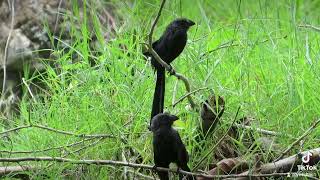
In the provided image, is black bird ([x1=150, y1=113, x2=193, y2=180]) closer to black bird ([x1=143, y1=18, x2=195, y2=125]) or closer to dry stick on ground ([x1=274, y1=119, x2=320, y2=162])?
black bird ([x1=143, y1=18, x2=195, y2=125])

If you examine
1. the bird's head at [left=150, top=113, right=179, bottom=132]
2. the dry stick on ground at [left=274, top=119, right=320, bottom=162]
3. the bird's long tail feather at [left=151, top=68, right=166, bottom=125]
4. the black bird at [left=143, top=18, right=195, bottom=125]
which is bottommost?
the dry stick on ground at [left=274, top=119, right=320, bottom=162]

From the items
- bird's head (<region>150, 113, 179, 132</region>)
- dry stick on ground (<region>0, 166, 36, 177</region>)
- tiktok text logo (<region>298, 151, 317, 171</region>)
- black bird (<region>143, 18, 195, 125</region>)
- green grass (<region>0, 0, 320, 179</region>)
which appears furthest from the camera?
dry stick on ground (<region>0, 166, 36, 177</region>)

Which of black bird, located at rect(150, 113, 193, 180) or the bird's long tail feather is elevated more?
the bird's long tail feather

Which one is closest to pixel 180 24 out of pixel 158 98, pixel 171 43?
pixel 171 43

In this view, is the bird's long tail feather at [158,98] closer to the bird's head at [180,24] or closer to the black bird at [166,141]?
the black bird at [166,141]

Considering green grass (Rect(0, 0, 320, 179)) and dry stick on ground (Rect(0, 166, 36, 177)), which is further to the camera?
dry stick on ground (Rect(0, 166, 36, 177))

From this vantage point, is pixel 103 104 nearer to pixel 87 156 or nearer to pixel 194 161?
pixel 87 156

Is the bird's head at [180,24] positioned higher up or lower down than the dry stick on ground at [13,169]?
higher up

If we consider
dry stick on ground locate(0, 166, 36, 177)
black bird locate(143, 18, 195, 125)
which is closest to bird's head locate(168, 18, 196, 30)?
black bird locate(143, 18, 195, 125)

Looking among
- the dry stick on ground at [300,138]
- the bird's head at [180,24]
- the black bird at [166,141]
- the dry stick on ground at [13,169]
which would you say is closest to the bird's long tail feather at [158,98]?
the black bird at [166,141]

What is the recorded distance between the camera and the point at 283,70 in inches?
107

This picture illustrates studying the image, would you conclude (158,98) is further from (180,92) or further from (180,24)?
(180,92)

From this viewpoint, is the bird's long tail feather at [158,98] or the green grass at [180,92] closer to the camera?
the bird's long tail feather at [158,98]

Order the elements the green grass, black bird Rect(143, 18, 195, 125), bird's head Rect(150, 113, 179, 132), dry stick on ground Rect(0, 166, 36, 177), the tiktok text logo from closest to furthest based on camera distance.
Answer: bird's head Rect(150, 113, 179, 132), the tiktok text logo, black bird Rect(143, 18, 195, 125), the green grass, dry stick on ground Rect(0, 166, 36, 177)
